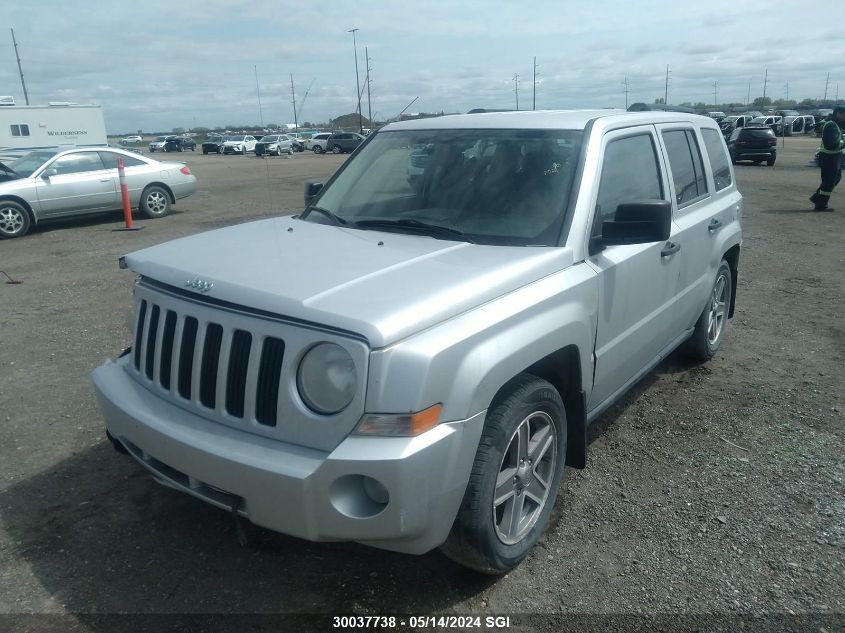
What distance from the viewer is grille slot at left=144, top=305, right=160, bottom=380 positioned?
3.06 m

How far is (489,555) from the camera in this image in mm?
2818

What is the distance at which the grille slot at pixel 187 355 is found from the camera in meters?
2.82

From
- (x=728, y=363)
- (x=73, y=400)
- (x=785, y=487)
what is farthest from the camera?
(x=728, y=363)

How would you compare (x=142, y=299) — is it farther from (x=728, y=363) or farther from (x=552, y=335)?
(x=728, y=363)

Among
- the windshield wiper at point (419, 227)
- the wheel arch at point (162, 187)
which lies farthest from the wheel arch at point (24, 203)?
the windshield wiper at point (419, 227)

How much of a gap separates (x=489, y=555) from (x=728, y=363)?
11.8 feet

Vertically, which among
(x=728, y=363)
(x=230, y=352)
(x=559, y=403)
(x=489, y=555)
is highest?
(x=230, y=352)

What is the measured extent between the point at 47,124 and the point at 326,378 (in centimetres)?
2815

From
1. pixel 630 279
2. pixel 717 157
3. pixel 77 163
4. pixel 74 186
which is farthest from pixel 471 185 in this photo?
pixel 77 163

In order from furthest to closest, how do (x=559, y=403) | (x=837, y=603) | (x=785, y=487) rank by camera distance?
(x=785, y=487) → (x=559, y=403) → (x=837, y=603)

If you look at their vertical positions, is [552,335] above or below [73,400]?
above

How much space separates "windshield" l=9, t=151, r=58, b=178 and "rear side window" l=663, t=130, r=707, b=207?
1170 centimetres

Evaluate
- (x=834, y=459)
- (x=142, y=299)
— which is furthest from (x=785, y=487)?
(x=142, y=299)

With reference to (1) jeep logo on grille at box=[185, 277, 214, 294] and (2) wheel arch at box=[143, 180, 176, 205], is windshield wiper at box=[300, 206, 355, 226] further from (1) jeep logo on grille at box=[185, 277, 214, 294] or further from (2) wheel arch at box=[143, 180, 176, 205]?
(2) wheel arch at box=[143, 180, 176, 205]
